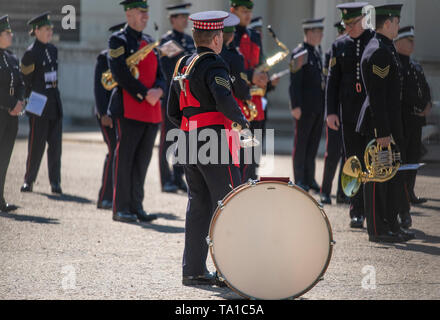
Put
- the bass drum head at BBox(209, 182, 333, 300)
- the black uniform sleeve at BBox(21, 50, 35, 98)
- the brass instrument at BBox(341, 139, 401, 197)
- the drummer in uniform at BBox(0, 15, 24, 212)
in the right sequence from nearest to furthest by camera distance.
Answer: the bass drum head at BBox(209, 182, 333, 300) → the brass instrument at BBox(341, 139, 401, 197) → the drummer in uniform at BBox(0, 15, 24, 212) → the black uniform sleeve at BBox(21, 50, 35, 98)

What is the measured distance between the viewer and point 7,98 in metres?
8.89

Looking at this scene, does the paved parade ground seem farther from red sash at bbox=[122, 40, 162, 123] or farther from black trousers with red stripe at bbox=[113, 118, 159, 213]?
red sash at bbox=[122, 40, 162, 123]

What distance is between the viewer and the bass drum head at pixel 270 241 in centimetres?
518

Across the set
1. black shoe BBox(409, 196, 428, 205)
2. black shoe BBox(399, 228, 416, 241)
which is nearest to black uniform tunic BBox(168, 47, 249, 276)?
black shoe BBox(399, 228, 416, 241)

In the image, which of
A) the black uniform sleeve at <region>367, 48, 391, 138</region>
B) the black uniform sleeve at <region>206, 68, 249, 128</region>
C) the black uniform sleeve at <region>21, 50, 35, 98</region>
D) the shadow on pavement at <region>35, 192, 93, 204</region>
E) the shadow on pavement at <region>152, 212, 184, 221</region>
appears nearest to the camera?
the black uniform sleeve at <region>206, 68, 249, 128</region>

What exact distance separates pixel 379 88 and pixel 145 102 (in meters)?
2.35

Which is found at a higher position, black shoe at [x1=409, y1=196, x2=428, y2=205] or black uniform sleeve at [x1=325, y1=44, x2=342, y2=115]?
black uniform sleeve at [x1=325, y1=44, x2=342, y2=115]

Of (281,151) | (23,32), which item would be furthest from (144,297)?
(23,32)

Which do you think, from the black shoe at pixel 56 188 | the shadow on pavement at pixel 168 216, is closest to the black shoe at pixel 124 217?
the shadow on pavement at pixel 168 216

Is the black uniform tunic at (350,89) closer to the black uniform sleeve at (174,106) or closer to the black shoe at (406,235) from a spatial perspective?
the black shoe at (406,235)

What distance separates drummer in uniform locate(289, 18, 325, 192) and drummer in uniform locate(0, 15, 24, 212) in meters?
3.17

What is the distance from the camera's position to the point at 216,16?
5750mm

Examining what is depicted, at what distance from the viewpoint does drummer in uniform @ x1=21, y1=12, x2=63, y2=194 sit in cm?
1010

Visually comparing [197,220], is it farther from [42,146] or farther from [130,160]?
[42,146]
